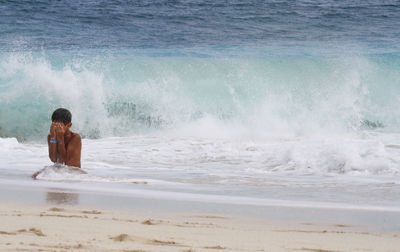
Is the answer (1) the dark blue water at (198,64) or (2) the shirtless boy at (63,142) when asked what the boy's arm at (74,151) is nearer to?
(2) the shirtless boy at (63,142)

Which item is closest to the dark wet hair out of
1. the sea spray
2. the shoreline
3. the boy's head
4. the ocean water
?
the boy's head

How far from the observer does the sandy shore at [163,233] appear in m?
2.62

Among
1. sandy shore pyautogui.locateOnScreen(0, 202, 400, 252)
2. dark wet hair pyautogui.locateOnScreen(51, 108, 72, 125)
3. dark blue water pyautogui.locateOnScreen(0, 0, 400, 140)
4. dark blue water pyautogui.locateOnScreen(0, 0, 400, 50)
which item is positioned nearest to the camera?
sandy shore pyautogui.locateOnScreen(0, 202, 400, 252)

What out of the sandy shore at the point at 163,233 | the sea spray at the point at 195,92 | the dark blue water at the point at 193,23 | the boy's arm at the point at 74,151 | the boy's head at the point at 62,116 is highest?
the dark blue water at the point at 193,23

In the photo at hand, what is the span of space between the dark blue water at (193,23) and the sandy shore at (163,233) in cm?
1475

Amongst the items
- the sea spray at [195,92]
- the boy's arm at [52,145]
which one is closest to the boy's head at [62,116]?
the boy's arm at [52,145]

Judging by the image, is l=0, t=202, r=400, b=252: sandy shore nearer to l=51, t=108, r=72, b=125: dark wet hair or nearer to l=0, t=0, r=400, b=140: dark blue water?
l=51, t=108, r=72, b=125: dark wet hair

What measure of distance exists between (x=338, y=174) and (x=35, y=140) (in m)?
7.26

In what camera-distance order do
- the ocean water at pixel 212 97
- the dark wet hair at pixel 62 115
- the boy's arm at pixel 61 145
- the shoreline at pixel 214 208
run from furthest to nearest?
the ocean water at pixel 212 97, the boy's arm at pixel 61 145, the dark wet hair at pixel 62 115, the shoreline at pixel 214 208

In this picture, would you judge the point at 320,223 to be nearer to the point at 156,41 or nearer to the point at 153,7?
the point at 156,41

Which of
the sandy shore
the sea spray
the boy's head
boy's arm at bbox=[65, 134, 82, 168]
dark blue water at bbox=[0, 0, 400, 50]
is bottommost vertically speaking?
the sea spray

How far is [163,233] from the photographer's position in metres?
2.98

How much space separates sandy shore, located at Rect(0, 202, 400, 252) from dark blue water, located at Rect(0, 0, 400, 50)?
48.4 feet

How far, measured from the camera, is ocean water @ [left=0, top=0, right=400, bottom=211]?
601 cm
